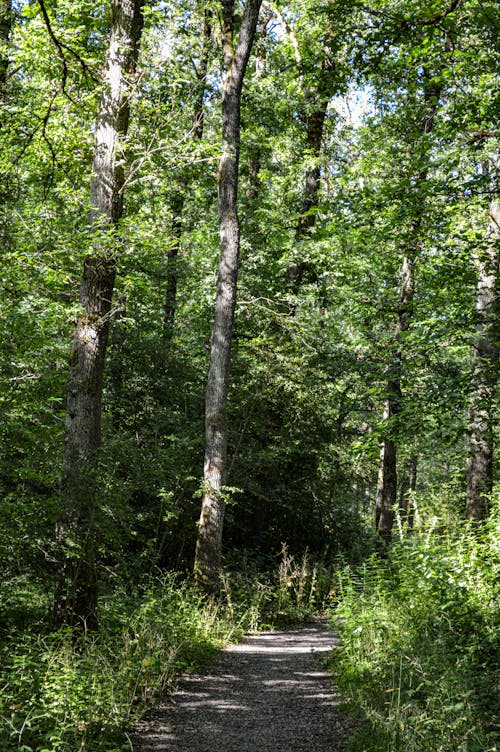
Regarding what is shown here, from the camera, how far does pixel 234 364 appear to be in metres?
13.4

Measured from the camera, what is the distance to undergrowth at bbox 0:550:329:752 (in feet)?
13.9

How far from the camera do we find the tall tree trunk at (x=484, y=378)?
20.5 feet

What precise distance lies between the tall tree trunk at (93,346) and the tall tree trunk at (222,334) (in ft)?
8.90

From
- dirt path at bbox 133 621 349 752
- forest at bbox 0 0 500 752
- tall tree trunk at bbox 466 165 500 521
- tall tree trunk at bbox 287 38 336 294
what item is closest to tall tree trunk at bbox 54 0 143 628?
forest at bbox 0 0 500 752

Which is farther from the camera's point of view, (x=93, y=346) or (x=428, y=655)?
(x=93, y=346)

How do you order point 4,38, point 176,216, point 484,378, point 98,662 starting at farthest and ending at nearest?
1. point 176,216
2. point 4,38
3. point 484,378
4. point 98,662

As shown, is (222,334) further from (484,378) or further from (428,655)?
(428,655)

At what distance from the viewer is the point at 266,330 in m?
13.8

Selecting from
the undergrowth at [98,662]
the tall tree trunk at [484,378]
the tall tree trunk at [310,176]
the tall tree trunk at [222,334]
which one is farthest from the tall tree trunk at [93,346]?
the tall tree trunk at [310,176]

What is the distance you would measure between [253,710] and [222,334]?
5.79 m

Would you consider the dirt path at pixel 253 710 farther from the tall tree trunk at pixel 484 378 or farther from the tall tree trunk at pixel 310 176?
the tall tree trunk at pixel 310 176

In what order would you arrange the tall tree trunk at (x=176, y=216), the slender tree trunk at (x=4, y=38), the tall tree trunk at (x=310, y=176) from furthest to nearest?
1. the tall tree trunk at (x=176, y=216)
2. the tall tree trunk at (x=310, y=176)
3. the slender tree trunk at (x=4, y=38)

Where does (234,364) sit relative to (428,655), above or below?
above

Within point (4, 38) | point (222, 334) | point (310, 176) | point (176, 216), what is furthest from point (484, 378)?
point (176, 216)
